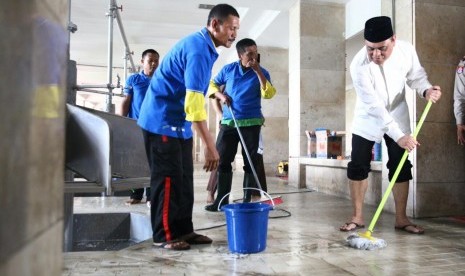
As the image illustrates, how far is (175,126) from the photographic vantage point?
2.33 metres

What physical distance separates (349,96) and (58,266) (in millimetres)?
15946

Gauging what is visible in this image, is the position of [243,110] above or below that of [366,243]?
above

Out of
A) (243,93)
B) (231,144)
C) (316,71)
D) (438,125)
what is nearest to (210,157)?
(231,144)

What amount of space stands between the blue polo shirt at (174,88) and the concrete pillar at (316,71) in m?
4.14

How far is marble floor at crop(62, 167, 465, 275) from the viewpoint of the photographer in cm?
184

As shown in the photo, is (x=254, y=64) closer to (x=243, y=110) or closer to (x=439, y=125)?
(x=243, y=110)

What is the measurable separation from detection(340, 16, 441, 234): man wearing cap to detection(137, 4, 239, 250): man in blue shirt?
37.2 inches

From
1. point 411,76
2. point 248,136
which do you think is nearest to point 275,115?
point 248,136

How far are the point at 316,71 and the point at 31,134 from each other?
6002 mm

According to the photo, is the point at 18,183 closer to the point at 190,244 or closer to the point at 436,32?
the point at 190,244

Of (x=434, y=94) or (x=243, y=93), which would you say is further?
(x=243, y=93)

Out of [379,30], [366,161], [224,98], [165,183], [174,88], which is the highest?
[379,30]

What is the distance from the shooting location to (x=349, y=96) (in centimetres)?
1581

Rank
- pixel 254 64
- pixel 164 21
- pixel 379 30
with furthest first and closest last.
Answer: pixel 164 21
pixel 254 64
pixel 379 30
